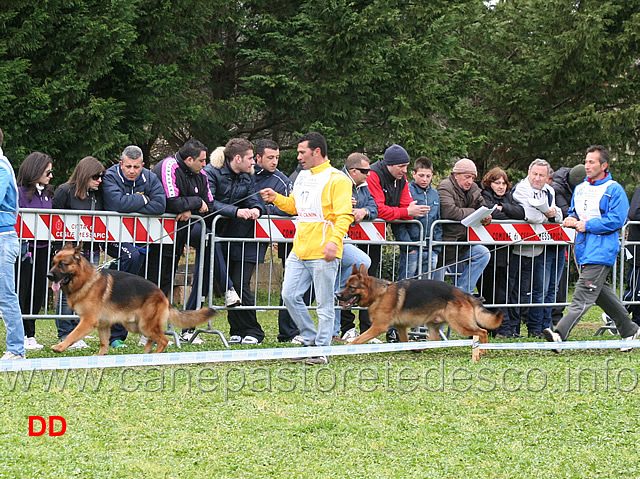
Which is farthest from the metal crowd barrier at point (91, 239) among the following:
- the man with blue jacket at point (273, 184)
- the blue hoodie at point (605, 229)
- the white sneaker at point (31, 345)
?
the blue hoodie at point (605, 229)

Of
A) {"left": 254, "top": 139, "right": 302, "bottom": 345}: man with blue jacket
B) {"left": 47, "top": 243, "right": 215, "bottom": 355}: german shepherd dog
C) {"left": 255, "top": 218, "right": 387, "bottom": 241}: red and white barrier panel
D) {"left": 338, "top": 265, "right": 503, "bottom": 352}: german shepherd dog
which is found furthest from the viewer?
{"left": 254, "top": 139, "right": 302, "bottom": 345}: man with blue jacket

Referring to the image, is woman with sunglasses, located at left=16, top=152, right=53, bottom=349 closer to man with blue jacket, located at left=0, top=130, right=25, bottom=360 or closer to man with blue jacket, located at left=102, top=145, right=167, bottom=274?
man with blue jacket, located at left=102, top=145, right=167, bottom=274

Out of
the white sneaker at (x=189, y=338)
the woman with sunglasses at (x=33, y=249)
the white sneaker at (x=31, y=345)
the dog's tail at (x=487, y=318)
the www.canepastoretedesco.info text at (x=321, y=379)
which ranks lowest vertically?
the white sneaker at (x=189, y=338)

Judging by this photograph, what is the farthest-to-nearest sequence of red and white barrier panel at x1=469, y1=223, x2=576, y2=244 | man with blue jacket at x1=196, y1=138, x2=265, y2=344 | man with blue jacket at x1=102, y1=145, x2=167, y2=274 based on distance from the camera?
red and white barrier panel at x1=469, y1=223, x2=576, y2=244 < man with blue jacket at x1=196, y1=138, x2=265, y2=344 < man with blue jacket at x1=102, y1=145, x2=167, y2=274

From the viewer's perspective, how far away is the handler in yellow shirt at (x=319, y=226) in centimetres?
776

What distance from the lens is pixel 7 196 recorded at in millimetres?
7246

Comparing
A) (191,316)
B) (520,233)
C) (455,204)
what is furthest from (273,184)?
(520,233)

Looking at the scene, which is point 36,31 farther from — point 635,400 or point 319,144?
point 635,400

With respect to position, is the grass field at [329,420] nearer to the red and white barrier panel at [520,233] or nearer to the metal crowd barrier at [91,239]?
the metal crowd barrier at [91,239]

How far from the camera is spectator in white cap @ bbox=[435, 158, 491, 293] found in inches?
404

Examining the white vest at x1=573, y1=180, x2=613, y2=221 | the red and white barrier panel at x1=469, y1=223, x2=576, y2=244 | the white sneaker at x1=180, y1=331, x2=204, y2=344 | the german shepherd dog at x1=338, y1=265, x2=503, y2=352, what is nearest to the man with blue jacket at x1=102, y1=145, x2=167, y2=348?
the white sneaker at x1=180, y1=331, x2=204, y2=344

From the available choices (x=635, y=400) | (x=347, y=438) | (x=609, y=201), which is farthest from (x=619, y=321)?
(x=347, y=438)

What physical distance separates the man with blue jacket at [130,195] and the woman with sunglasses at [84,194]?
0.38 feet

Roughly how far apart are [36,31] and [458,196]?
7998 mm
